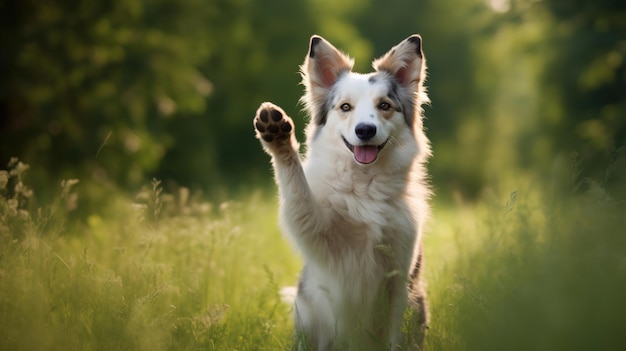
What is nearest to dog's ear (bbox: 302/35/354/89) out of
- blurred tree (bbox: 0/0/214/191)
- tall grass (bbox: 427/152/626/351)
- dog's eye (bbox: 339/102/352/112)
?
dog's eye (bbox: 339/102/352/112)

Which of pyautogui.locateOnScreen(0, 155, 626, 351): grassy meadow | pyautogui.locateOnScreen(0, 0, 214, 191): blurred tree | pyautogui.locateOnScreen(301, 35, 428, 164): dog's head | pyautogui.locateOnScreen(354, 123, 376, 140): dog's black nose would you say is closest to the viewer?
pyautogui.locateOnScreen(0, 155, 626, 351): grassy meadow

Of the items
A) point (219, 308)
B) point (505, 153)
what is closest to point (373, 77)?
point (219, 308)

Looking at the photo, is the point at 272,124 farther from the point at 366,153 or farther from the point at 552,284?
the point at 552,284

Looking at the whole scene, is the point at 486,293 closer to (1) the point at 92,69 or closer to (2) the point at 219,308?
(2) the point at 219,308

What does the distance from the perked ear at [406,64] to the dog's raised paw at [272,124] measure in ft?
4.33

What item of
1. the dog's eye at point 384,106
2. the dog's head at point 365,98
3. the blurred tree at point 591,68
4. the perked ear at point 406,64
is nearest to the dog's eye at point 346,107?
the dog's head at point 365,98

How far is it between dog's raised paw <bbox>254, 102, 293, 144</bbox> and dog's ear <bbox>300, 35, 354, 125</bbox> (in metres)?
0.93

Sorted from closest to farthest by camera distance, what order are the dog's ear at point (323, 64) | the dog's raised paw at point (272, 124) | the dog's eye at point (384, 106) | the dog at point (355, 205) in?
1. the dog's raised paw at point (272, 124)
2. the dog at point (355, 205)
3. the dog's eye at point (384, 106)
4. the dog's ear at point (323, 64)

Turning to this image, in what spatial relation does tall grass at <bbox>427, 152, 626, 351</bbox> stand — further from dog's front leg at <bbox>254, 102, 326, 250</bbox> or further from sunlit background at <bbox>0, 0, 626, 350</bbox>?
dog's front leg at <bbox>254, 102, 326, 250</bbox>

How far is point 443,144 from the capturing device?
32531 millimetres

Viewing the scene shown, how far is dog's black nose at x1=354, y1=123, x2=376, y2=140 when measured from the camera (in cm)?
432

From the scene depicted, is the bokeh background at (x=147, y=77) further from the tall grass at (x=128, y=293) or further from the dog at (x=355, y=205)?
the dog at (x=355, y=205)

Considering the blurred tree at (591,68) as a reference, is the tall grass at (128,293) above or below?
below

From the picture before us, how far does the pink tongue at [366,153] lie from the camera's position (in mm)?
4402
